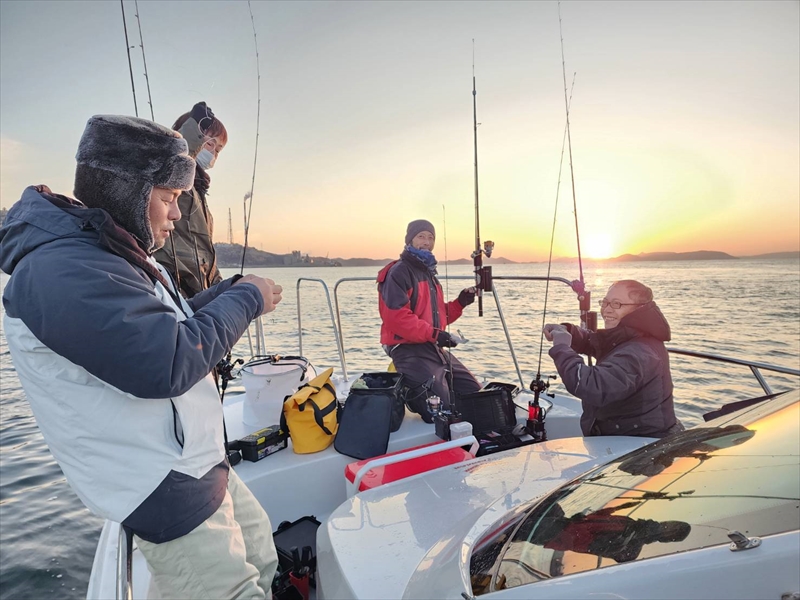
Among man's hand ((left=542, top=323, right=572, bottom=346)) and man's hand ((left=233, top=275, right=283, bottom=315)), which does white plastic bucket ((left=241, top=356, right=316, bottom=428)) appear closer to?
man's hand ((left=542, top=323, right=572, bottom=346))

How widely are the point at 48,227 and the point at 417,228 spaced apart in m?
3.28

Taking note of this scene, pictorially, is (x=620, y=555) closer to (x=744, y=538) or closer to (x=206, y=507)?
(x=744, y=538)

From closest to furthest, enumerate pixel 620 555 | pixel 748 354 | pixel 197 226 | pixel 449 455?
pixel 620 555
pixel 449 455
pixel 197 226
pixel 748 354

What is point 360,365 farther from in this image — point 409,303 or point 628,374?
point 628,374

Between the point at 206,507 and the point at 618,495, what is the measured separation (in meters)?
1.04

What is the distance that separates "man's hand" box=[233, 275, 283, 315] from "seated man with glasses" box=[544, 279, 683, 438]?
181 centimetres

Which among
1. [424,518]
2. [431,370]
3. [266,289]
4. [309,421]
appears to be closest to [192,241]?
[309,421]

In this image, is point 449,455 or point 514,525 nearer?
point 514,525

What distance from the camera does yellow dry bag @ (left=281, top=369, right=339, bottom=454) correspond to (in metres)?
2.91

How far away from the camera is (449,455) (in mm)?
2342

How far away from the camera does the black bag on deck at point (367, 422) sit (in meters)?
2.88

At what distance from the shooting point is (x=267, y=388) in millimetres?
3502

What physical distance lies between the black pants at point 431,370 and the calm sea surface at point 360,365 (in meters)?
1.34

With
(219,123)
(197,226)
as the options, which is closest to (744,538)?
(197,226)
